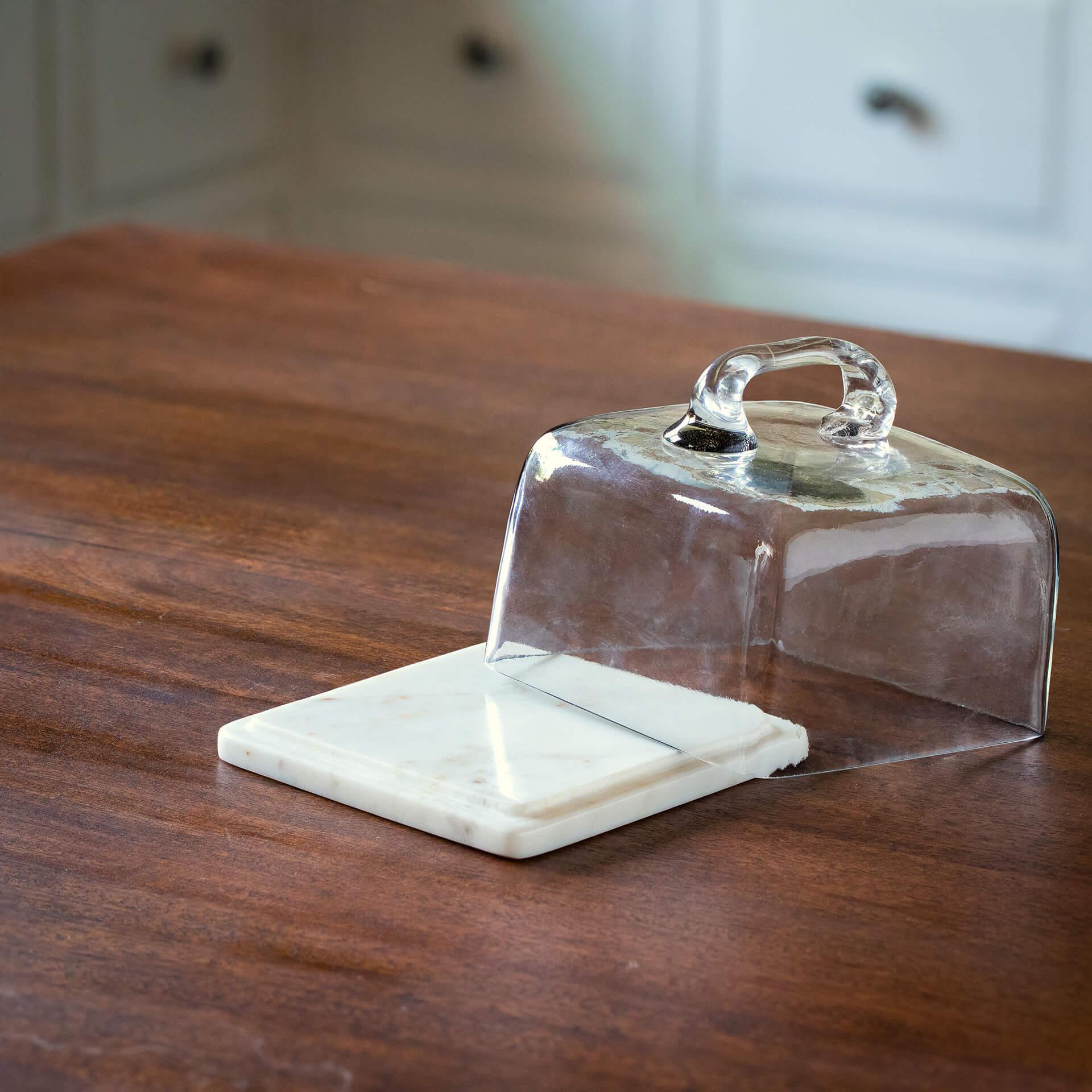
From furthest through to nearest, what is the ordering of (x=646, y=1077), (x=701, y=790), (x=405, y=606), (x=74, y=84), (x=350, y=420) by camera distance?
(x=74, y=84) < (x=350, y=420) < (x=405, y=606) < (x=701, y=790) < (x=646, y=1077)

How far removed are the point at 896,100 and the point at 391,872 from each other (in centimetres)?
235

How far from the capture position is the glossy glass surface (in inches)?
16.2

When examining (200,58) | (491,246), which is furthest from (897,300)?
(200,58)

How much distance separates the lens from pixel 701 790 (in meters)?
0.41

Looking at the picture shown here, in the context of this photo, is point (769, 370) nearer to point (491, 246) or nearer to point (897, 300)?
point (897, 300)

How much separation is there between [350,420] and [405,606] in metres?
0.25

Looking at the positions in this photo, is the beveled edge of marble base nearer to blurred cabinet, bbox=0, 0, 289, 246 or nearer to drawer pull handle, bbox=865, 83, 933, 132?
blurred cabinet, bbox=0, 0, 289, 246

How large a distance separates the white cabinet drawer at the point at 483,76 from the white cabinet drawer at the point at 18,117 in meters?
0.77

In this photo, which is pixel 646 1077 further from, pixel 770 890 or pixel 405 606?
pixel 405 606

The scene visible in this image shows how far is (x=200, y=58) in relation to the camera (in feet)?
8.70

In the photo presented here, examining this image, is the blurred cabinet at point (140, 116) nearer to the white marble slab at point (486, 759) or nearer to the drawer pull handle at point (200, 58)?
the drawer pull handle at point (200, 58)

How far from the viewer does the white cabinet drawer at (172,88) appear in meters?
2.40

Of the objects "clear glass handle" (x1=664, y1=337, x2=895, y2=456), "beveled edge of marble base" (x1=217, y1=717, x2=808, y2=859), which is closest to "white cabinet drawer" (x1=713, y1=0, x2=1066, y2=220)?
"clear glass handle" (x1=664, y1=337, x2=895, y2=456)

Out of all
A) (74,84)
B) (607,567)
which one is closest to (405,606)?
(607,567)
